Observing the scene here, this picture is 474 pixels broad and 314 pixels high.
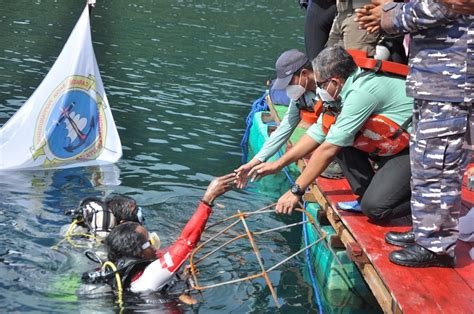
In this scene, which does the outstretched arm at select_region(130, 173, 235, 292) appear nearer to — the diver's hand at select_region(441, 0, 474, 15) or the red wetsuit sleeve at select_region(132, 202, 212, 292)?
the red wetsuit sleeve at select_region(132, 202, 212, 292)

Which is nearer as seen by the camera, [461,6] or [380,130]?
[461,6]

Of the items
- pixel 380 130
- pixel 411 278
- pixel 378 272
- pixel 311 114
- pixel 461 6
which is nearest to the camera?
pixel 461 6

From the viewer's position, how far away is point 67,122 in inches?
357

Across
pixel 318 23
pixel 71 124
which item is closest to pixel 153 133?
pixel 71 124

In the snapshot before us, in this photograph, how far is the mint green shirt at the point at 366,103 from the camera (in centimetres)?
542

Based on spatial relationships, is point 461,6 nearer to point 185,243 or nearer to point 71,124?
point 185,243

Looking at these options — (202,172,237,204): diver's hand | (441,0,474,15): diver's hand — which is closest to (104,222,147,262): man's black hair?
(202,172,237,204): diver's hand

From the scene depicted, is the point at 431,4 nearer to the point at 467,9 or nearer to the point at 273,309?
the point at 467,9

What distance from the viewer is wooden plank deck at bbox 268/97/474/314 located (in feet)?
14.9

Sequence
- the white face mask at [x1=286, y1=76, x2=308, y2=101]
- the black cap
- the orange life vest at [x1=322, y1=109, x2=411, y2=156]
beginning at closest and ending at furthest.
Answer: the orange life vest at [x1=322, y1=109, x2=411, y2=156]
the black cap
the white face mask at [x1=286, y1=76, x2=308, y2=101]

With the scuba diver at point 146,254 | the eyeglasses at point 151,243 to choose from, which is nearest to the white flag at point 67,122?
the eyeglasses at point 151,243

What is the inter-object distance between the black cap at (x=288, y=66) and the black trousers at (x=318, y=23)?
1.57 metres

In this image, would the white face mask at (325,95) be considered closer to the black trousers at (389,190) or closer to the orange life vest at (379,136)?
the orange life vest at (379,136)

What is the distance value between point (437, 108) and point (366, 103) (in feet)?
2.70
